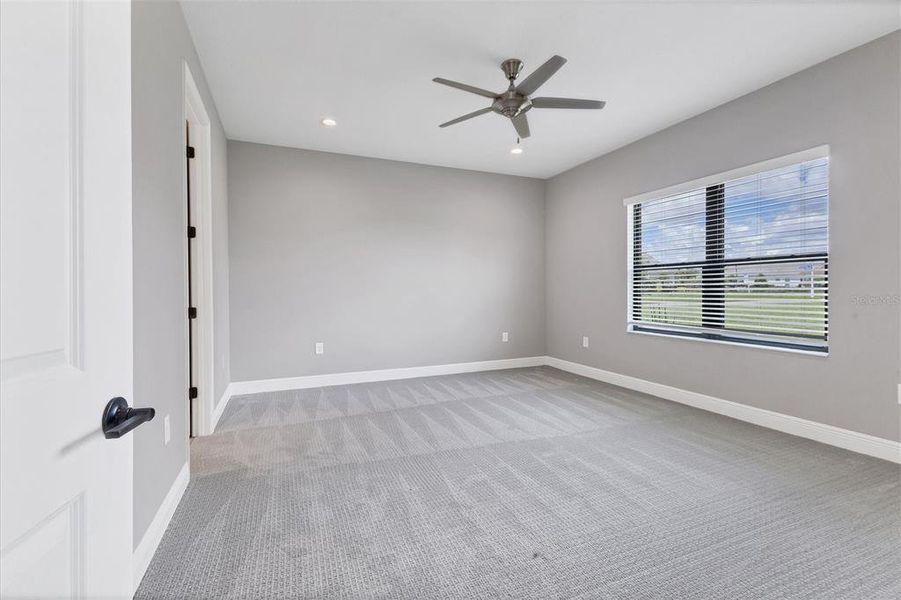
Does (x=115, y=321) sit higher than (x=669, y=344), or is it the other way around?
(x=115, y=321)

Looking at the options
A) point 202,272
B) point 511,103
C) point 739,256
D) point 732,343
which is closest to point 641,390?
point 732,343

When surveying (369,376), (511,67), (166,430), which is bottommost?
(369,376)

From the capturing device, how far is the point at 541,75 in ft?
7.52

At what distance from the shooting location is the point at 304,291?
4.34 meters

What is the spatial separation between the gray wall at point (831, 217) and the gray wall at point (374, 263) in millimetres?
1555

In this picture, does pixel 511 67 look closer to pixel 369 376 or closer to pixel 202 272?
pixel 202 272

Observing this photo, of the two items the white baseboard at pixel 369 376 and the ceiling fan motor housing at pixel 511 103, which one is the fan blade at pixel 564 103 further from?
the white baseboard at pixel 369 376

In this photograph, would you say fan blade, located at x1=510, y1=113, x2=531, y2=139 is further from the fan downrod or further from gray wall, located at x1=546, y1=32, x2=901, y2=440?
gray wall, located at x1=546, y1=32, x2=901, y2=440

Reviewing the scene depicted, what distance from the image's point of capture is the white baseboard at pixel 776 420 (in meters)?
2.49

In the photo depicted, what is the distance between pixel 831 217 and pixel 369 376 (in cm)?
437

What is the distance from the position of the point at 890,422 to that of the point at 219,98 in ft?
17.6

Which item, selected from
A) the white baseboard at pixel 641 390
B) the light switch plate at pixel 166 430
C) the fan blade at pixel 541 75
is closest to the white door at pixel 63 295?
the light switch plate at pixel 166 430

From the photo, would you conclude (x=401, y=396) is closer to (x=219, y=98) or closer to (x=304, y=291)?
(x=304, y=291)

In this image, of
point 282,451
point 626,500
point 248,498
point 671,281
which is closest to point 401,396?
point 282,451
